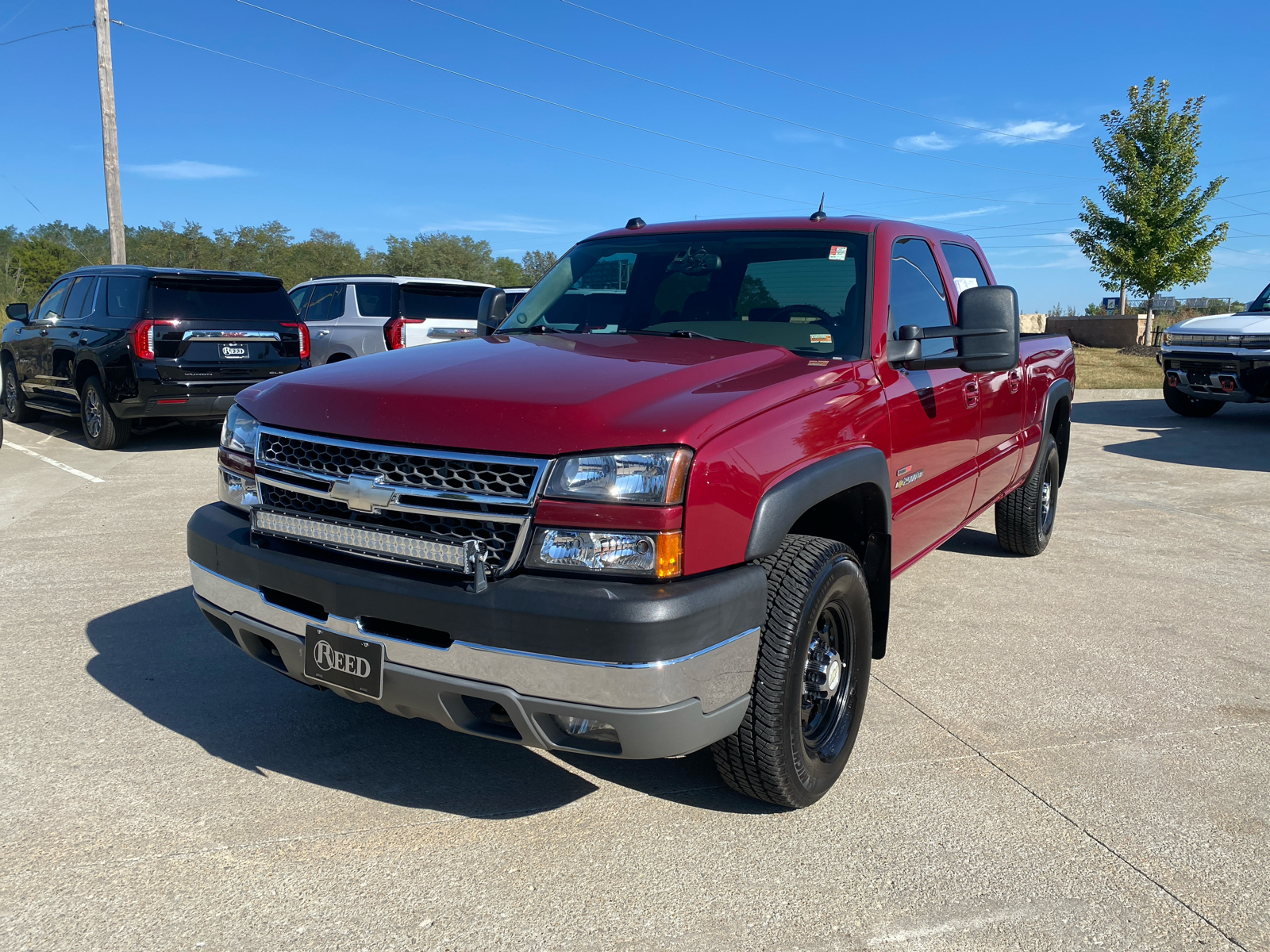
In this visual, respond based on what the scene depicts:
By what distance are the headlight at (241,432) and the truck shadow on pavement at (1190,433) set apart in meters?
9.56

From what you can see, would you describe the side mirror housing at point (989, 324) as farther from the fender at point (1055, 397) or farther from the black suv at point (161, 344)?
the black suv at point (161, 344)

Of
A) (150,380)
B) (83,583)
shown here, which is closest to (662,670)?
(83,583)

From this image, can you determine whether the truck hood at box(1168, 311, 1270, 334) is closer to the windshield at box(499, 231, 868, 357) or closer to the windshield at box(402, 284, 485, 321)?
the windshield at box(402, 284, 485, 321)

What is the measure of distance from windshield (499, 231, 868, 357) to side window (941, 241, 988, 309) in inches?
41.4

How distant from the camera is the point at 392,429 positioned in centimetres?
259

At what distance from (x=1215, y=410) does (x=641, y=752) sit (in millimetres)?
13724

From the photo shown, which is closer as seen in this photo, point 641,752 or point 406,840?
point 641,752

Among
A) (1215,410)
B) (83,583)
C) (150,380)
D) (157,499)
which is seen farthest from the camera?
(1215,410)

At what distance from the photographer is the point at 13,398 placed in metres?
12.4

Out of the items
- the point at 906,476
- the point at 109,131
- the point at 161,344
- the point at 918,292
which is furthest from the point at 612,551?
the point at 109,131

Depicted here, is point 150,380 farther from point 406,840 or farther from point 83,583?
point 406,840

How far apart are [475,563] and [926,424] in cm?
211

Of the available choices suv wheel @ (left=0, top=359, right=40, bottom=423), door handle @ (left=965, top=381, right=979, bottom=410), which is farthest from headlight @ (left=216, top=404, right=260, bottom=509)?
suv wheel @ (left=0, top=359, right=40, bottom=423)

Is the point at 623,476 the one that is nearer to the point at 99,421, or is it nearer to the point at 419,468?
the point at 419,468
